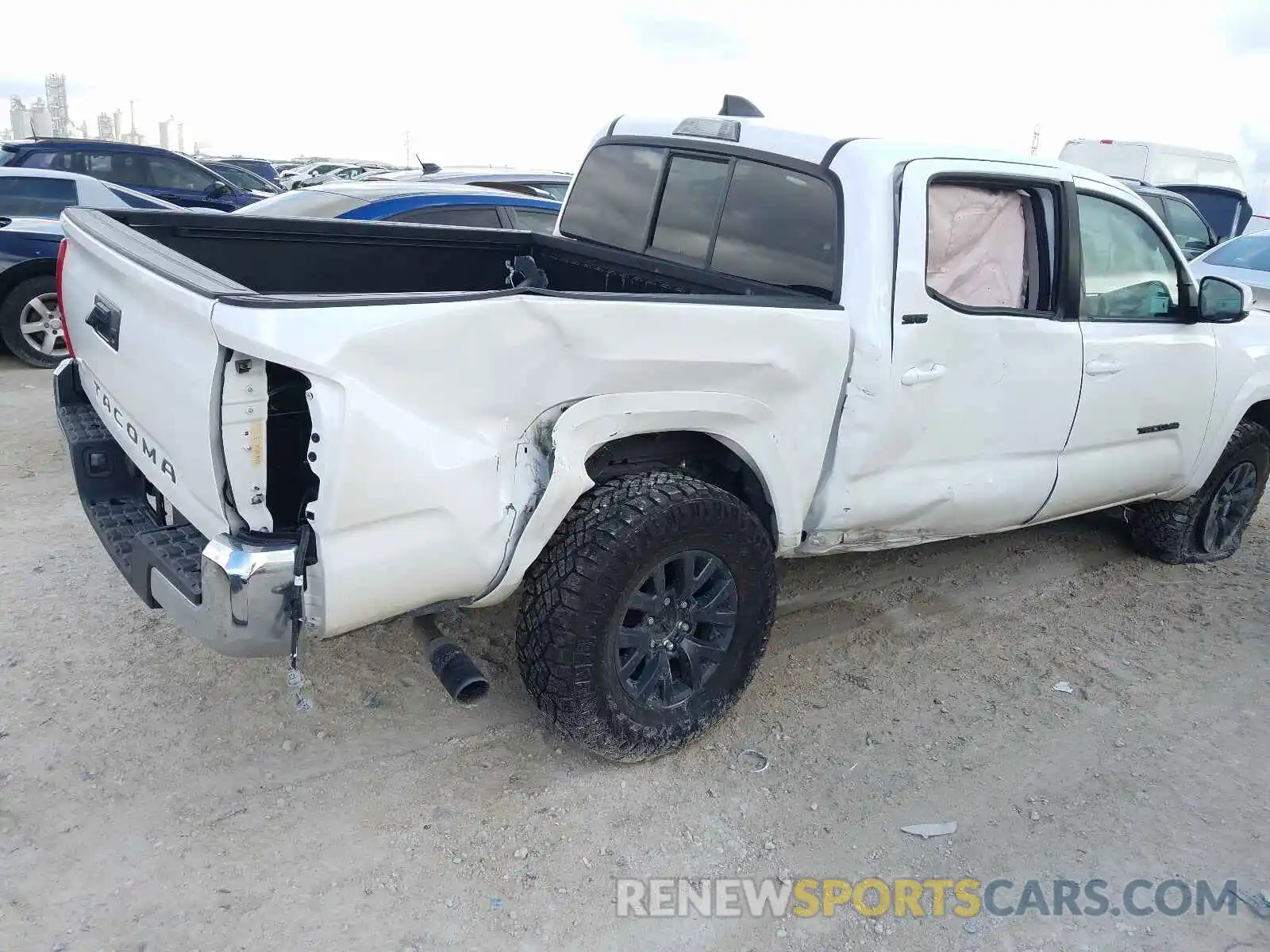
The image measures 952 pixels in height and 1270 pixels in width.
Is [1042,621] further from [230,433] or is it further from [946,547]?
[230,433]

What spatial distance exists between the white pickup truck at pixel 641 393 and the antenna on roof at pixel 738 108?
24 mm

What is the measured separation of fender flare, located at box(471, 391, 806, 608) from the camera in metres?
2.80

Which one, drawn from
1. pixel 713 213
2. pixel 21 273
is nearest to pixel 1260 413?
pixel 713 213

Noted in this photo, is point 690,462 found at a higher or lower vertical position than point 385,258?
lower

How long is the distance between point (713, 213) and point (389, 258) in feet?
4.89

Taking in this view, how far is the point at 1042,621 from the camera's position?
454 cm

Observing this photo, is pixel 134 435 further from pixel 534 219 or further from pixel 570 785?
pixel 534 219

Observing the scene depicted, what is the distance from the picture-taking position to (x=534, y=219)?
22.9 feet

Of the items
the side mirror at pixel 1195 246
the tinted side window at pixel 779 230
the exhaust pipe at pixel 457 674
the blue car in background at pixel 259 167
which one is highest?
the tinted side window at pixel 779 230

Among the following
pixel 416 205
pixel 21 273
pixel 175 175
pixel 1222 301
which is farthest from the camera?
pixel 175 175

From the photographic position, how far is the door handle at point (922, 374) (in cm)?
342

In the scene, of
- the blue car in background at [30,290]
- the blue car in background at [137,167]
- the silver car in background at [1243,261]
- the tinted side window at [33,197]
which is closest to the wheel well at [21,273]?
the blue car in background at [30,290]

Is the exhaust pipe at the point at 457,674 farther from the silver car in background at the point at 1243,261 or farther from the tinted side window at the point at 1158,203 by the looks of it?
the tinted side window at the point at 1158,203

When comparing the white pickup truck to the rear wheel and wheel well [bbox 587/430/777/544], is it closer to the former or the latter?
wheel well [bbox 587/430/777/544]
